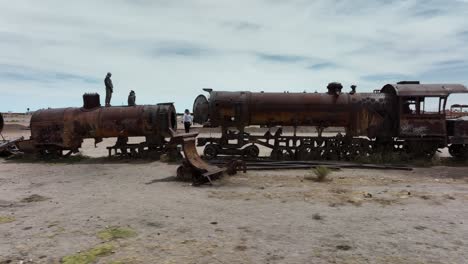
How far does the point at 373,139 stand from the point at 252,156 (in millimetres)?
5237

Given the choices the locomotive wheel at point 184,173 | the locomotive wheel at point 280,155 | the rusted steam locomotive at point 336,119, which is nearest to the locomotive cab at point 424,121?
the rusted steam locomotive at point 336,119

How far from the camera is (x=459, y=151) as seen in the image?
14789mm

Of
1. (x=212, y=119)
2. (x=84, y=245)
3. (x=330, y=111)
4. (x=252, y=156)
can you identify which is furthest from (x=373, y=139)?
(x=84, y=245)

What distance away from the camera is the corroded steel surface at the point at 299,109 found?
15008mm

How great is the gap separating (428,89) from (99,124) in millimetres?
12143

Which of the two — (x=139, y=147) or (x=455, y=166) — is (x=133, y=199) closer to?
(x=139, y=147)

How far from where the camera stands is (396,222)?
649 cm

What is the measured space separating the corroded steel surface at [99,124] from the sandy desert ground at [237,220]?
4264 mm

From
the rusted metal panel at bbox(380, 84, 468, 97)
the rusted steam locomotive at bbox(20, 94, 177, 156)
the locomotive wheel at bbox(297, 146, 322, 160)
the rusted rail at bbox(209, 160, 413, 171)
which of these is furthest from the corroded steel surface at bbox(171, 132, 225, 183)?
the rusted metal panel at bbox(380, 84, 468, 97)

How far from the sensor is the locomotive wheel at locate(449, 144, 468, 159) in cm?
1454

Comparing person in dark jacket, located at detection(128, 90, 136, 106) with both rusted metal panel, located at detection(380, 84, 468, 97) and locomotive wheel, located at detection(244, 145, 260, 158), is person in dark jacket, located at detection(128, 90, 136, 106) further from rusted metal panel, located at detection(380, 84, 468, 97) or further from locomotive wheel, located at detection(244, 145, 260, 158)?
rusted metal panel, located at detection(380, 84, 468, 97)

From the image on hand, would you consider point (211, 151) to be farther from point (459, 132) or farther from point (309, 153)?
point (459, 132)

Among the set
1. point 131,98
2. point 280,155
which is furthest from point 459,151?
→ point 131,98

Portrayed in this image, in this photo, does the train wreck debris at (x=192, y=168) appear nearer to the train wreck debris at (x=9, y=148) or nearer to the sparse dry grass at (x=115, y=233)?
the sparse dry grass at (x=115, y=233)
